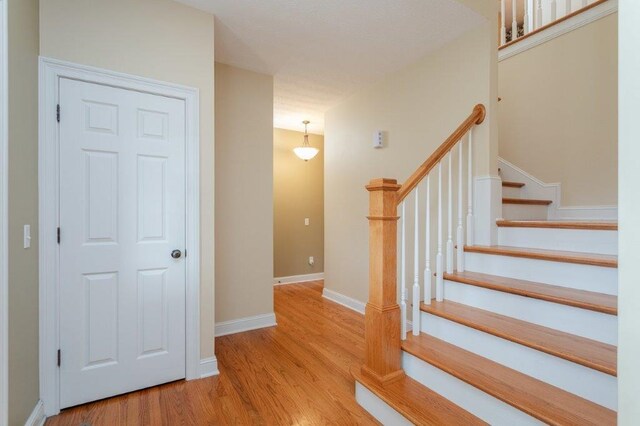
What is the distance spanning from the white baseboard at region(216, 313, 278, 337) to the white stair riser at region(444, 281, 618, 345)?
1884mm

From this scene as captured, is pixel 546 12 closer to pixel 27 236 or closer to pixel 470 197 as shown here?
pixel 470 197

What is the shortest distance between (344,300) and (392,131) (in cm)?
214

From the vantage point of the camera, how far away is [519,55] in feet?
10.6

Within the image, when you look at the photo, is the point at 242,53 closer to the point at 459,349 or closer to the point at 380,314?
the point at 380,314

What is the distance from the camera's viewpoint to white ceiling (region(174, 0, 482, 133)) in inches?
85.5

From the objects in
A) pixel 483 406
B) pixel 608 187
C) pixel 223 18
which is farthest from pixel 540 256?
pixel 223 18

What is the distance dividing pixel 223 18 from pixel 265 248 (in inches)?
81.5

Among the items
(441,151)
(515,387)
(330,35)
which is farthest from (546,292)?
(330,35)

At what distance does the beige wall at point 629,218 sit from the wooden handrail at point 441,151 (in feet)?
3.83

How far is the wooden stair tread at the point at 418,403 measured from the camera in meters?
1.44

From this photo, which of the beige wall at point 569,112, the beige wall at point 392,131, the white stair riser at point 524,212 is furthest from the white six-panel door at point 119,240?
the beige wall at point 569,112

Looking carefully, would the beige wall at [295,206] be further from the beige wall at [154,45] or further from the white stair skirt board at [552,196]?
the white stair skirt board at [552,196]

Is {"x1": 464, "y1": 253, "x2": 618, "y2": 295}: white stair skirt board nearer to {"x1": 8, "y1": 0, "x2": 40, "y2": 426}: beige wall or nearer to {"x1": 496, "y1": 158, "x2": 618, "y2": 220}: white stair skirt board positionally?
{"x1": 496, "y1": 158, "x2": 618, "y2": 220}: white stair skirt board

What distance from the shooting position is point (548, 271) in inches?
71.6
